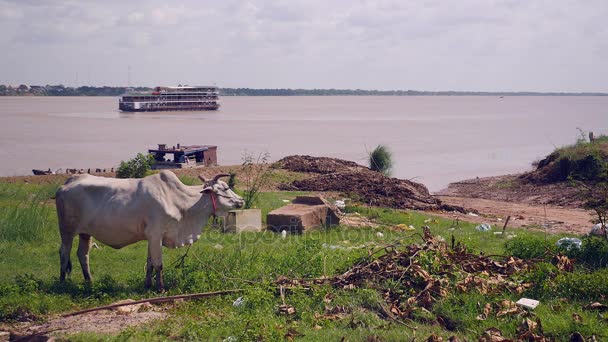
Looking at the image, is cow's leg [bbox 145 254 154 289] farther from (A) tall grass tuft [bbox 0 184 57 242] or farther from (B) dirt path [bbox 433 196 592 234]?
(B) dirt path [bbox 433 196 592 234]

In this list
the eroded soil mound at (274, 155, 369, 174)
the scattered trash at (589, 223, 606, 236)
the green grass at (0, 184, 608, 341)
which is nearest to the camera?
the green grass at (0, 184, 608, 341)

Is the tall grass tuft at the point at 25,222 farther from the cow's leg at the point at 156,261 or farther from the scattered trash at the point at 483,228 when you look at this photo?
the scattered trash at the point at 483,228

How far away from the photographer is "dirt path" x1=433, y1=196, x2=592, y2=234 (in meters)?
15.1

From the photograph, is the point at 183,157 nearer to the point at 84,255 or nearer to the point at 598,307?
the point at 84,255

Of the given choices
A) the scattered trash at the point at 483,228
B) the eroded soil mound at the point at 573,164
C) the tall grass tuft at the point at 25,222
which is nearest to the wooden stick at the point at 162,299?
the tall grass tuft at the point at 25,222

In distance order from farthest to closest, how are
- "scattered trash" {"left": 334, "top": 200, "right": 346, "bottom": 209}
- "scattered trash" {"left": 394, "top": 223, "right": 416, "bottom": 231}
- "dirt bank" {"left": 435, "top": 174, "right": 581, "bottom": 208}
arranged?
"dirt bank" {"left": 435, "top": 174, "right": 581, "bottom": 208} < "scattered trash" {"left": 334, "top": 200, "right": 346, "bottom": 209} < "scattered trash" {"left": 394, "top": 223, "right": 416, "bottom": 231}

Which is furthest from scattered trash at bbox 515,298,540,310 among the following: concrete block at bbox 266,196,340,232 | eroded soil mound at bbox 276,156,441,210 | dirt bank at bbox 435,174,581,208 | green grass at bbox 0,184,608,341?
dirt bank at bbox 435,174,581,208

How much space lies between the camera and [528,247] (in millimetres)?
9984

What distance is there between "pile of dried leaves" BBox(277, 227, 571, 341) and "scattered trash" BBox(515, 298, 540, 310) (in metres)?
0.18

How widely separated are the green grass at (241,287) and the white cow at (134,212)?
444mm

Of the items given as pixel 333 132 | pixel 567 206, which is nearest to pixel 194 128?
pixel 333 132

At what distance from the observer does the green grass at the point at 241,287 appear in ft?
23.4

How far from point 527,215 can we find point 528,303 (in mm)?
10127

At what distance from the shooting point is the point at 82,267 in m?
9.08
